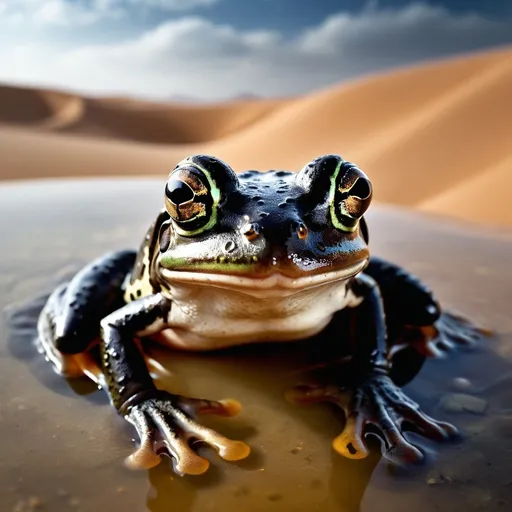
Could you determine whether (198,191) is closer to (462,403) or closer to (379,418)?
(379,418)

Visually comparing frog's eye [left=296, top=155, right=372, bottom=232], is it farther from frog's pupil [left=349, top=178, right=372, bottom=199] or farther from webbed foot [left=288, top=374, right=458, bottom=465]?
webbed foot [left=288, top=374, right=458, bottom=465]

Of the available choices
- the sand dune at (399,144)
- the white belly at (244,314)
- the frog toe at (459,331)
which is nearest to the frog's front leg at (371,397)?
the white belly at (244,314)

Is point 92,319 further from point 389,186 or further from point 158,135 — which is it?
point 158,135

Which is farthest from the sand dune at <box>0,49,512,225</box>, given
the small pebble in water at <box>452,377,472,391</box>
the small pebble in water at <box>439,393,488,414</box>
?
the small pebble in water at <box>439,393,488,414</box>

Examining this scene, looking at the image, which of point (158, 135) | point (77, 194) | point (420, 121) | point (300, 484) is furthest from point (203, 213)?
point (158, 135)

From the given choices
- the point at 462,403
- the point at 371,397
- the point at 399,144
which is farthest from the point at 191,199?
the point at 399,144

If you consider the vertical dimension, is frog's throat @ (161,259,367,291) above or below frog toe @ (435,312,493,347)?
above
